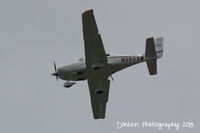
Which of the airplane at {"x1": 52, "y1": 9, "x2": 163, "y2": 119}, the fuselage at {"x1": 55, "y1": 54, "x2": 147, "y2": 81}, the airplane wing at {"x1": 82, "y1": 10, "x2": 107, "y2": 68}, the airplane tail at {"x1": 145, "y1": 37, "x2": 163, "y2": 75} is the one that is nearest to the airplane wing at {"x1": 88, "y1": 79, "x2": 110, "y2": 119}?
the airplane at {"x1": 52, "y1": 9, "x2": 163, "y2": 119}

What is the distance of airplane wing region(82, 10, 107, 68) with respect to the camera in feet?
157

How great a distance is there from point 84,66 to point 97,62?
1.41 m

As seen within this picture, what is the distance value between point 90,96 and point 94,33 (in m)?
7.62

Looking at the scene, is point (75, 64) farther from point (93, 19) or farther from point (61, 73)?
point (93, 19)

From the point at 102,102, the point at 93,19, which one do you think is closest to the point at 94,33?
the point at 93,19

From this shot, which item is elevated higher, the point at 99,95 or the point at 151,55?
the point at 151,55

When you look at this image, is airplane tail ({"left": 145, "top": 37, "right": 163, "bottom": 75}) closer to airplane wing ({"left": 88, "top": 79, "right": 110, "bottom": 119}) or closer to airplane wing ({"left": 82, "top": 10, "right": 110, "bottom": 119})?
airplane wing ({"left": 82, "top": 10, "right": 110, "bottom": 119})

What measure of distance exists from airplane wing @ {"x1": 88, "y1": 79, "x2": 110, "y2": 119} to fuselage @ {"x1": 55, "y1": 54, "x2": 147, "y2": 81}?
1269 mm

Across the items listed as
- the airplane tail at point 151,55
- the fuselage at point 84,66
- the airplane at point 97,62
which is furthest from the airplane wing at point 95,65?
the airplane tail at point 151,55

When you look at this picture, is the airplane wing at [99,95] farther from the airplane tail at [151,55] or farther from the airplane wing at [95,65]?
the airplane tail at [151,55]

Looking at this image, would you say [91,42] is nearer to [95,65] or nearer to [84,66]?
[95,65]

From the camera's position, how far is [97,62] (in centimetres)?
5000

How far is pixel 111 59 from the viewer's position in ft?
166

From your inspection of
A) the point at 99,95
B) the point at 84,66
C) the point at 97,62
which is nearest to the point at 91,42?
the point at 97,62
